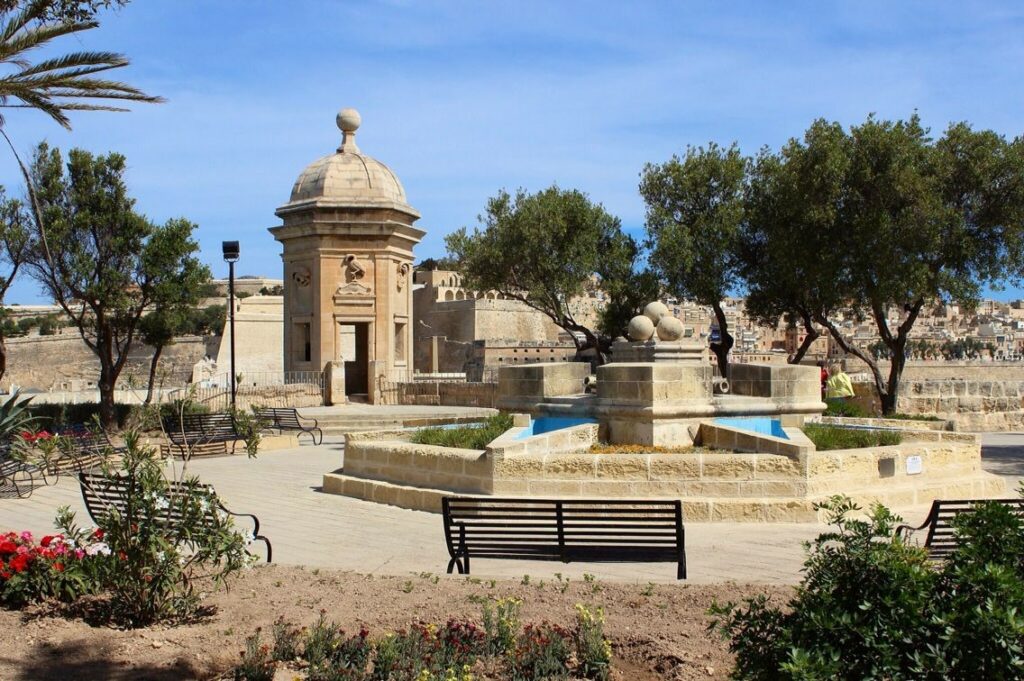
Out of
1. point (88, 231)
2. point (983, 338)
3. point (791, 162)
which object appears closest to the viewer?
point (88, 231)

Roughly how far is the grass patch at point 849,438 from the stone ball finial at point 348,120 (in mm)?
16635

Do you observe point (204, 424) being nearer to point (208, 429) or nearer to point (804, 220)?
point (208, 429)

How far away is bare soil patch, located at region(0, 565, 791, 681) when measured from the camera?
4906 millimetres

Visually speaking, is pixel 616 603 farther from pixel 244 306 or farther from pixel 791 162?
pixel 244 306

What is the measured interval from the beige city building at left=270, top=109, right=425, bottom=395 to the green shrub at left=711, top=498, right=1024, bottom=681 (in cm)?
2069

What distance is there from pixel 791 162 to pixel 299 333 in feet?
42.8

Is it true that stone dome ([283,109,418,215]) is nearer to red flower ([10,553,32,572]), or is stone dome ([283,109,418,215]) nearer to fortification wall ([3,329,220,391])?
red flower ([10,553,32,572])

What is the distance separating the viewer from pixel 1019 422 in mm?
21641

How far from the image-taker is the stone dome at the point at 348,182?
23.9 metres

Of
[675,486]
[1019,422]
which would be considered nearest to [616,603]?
[675,486]

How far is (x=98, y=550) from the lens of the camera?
6172 mm

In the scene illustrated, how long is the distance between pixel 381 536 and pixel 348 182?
16.9 metres

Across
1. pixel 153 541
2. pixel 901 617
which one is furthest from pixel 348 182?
pixel 901 617

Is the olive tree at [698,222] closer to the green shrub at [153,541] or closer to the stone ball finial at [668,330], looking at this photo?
the stone ball finial at [668,330]
